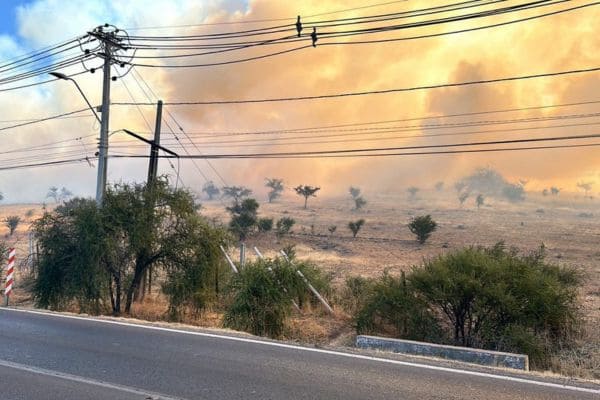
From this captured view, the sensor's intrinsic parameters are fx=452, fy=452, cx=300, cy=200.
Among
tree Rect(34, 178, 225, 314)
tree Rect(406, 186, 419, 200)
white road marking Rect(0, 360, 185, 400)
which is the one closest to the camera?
white road marking Rect(0, 360, 185, 400)

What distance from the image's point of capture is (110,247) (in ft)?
45.8

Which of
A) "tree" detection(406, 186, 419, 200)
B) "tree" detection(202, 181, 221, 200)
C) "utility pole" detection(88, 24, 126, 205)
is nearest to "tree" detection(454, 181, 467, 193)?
"tree" detection(406, 186, 419, 200)

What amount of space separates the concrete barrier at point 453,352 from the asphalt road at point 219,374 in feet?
5.26

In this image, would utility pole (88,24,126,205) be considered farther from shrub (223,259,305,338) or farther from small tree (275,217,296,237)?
small tree (275,217,296,237)

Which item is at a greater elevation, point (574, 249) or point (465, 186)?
point (465, 186)

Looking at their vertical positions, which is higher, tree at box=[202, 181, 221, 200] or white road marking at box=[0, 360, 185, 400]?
tree at box=[202, 181, 221, 200]

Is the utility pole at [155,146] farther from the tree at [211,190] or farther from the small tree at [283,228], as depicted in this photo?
the tree at [211,190]

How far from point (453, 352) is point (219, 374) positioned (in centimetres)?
474

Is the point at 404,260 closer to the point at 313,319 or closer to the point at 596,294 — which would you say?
the point at 596,294

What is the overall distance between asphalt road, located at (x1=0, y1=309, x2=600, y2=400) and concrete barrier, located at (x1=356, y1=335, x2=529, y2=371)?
5.26 feet

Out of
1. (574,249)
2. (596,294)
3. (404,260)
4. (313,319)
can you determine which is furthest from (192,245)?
(574,249)

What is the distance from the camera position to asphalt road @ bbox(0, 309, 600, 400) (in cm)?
539

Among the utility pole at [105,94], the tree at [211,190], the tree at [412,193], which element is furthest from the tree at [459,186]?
the utility pole at [105,94]

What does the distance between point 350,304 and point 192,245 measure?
5.47 m
